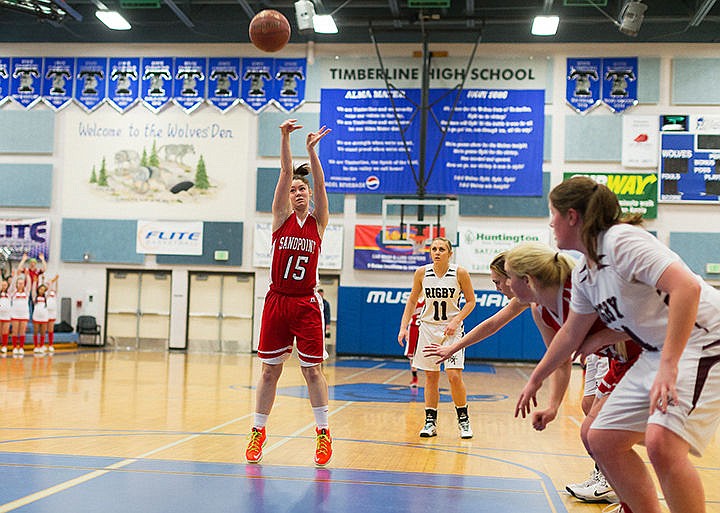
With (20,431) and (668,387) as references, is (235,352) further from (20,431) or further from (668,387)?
(668,387)

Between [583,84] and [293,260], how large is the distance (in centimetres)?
1488

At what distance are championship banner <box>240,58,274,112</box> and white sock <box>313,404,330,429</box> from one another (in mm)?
14934

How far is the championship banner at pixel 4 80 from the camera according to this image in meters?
19.9

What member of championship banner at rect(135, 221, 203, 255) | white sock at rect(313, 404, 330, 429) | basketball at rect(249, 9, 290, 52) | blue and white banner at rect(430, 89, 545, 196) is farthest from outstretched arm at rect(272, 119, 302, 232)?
championship banner at rect(135, 221, 203, 255)

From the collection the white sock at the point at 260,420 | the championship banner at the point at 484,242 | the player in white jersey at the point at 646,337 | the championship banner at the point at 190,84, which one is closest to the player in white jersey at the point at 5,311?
the championship banner at the point at 190,84

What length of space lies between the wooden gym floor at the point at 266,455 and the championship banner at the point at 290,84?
33.5 ft

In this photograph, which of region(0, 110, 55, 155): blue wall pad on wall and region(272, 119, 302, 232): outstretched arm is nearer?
region(272, 119, 302, 232): outstretched arm

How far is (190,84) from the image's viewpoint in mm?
19500

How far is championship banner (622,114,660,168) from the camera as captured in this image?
1789 cm

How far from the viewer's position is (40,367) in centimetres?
1239

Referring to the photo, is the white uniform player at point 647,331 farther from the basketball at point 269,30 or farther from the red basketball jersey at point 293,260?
the basketball at point 269,30

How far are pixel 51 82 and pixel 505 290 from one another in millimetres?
18792

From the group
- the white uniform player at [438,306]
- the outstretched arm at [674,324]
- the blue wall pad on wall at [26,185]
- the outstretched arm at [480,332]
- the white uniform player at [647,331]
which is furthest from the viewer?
the blue wall pad on wall at [26,185]

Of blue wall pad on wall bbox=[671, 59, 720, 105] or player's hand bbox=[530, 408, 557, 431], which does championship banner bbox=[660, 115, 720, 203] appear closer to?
blue wall pad on wall bbox=[671, 59, 720, 105]
